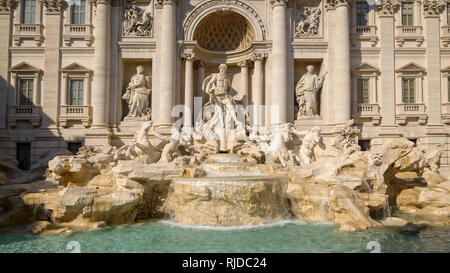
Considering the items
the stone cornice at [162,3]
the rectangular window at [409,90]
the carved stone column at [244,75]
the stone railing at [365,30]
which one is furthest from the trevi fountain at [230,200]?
the stone cornice at [162,3]

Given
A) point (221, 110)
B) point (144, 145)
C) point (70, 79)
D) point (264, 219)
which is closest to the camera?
point (264, 219)

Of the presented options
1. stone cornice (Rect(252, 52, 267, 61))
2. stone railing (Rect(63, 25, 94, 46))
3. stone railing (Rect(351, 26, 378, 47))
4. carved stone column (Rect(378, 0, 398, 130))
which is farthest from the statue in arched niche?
carved stone column (Rect(378, 0, 398, 130))

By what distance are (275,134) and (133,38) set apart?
30.9 feet

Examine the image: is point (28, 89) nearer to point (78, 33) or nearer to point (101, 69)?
point (78, 33)

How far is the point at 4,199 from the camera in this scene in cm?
913

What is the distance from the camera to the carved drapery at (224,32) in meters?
16.4

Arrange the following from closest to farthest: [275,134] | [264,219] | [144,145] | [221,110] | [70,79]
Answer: [264,219], [144,145], [275,134], [221,110], [70,79]

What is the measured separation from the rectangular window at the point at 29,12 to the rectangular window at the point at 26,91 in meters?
3.46

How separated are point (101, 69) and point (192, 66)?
4.78m

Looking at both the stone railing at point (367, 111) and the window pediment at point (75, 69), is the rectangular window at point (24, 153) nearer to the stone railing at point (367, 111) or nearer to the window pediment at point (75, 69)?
the window pediment at point (75, 69)

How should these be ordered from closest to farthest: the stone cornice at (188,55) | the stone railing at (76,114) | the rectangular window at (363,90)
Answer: the stone railing at (76,114) < the stone cornice at (188,55) < the rectangular window at (363,90)

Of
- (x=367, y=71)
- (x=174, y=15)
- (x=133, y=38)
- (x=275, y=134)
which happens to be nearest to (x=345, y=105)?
(x=367, y=71)

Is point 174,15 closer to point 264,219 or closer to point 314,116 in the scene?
point 314,116

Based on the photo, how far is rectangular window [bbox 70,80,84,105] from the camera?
1593cm
